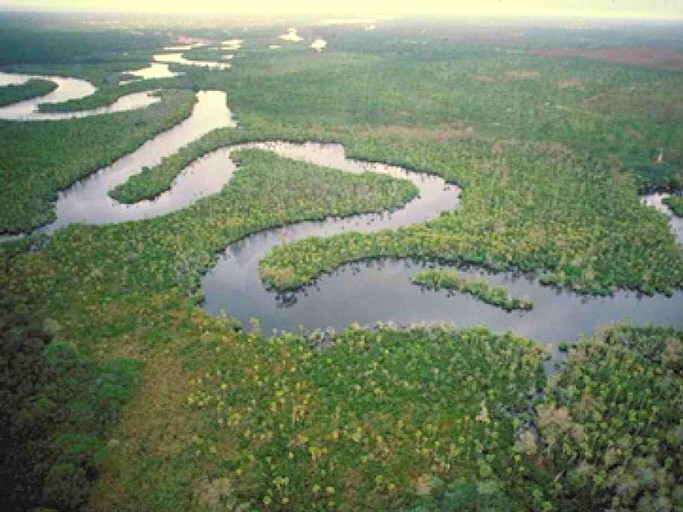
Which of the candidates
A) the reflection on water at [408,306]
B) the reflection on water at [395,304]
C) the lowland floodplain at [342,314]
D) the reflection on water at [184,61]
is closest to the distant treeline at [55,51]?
the reflection on water at [184,61]

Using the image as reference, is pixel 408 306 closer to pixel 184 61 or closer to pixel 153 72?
pixel 153 72

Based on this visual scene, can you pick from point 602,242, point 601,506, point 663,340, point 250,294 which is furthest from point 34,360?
point 602,242

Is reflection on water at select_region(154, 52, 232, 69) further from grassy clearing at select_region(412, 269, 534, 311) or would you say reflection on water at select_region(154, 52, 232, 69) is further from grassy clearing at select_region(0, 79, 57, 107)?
grassy clearing at select_region(412, 269, 534, 311)

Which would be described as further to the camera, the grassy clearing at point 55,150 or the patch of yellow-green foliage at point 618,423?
the grassy clearing at point 55,150

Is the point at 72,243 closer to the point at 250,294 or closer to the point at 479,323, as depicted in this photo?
the point at 250,294

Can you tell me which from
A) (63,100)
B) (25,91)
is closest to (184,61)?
(25,91)

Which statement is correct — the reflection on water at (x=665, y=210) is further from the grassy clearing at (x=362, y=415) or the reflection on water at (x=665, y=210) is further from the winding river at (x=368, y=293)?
the grassy clearing at (x=362, y=415)
